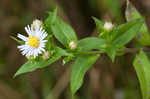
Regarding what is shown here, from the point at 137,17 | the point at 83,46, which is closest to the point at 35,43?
the point at 83,46

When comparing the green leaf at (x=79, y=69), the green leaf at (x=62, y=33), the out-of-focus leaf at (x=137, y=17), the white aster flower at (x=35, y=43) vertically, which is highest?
the out-of-focus leaf at (x=137, y=17)

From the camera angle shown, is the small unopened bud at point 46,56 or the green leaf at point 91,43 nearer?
the small unopened bud at point 46,56

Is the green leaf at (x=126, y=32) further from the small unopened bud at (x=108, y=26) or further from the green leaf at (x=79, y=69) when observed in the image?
the green leaf at (x=79, y=69)

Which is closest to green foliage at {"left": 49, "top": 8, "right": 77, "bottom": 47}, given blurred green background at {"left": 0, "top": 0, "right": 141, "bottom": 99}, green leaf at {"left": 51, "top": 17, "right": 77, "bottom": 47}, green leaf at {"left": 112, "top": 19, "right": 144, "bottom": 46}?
green leaf at {"left": 51, "top": 17, "right": 77, "bottom": 47}

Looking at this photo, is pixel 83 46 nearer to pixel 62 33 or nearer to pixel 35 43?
pixel 62 33

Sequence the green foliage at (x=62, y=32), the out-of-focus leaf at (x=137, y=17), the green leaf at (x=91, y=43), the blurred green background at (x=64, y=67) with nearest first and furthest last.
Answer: the green leaf at (x=91, y=43) → the green foliage at (x=62, y=32) → the out-of-focus leaf at (x=137, y=17) → the blurred green background at (x=64, y=67)

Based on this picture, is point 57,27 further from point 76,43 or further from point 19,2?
point 19,2

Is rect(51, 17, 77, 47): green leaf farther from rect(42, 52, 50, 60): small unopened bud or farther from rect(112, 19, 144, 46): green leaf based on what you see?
rect(112, 19, 144, 46): green leaf

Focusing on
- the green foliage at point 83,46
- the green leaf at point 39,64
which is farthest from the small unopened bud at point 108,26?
the green leaf at point 39,64

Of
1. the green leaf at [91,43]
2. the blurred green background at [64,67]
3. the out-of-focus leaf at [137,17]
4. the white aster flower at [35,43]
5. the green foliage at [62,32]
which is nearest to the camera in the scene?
the white aster flower at [35,43]
